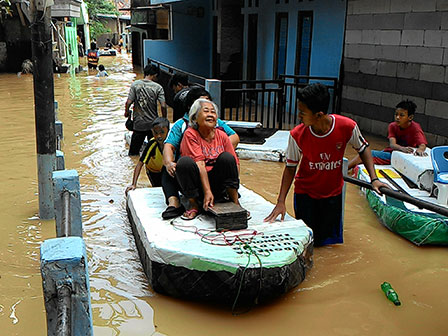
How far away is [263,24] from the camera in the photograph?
14.1m

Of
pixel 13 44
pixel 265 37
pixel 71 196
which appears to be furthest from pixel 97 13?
pixel 71 196

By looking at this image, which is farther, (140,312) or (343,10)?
(343,10)

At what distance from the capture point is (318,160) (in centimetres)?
446

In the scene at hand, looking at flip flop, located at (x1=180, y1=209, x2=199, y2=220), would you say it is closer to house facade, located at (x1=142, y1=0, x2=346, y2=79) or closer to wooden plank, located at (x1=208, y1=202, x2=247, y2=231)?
wooden plank, located at (x1=208, y1=202, x2=247, y2=231)

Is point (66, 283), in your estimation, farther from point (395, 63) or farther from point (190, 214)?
point (395, 63)

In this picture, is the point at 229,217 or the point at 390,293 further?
the point at 229,217

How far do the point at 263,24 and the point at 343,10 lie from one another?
12.1 feet

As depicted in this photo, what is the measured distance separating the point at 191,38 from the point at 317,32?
8.78 metres

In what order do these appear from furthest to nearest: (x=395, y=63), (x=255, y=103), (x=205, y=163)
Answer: (x=255, y=103), (x=395, y=63), (x=205, y=163)

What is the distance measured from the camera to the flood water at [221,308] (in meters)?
3.72

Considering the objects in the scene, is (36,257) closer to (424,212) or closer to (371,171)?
(371,171)

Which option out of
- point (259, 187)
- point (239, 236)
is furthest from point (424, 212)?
point (259, 187)

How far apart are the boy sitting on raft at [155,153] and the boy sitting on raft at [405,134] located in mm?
2468

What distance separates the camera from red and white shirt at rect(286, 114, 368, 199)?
173 inches
